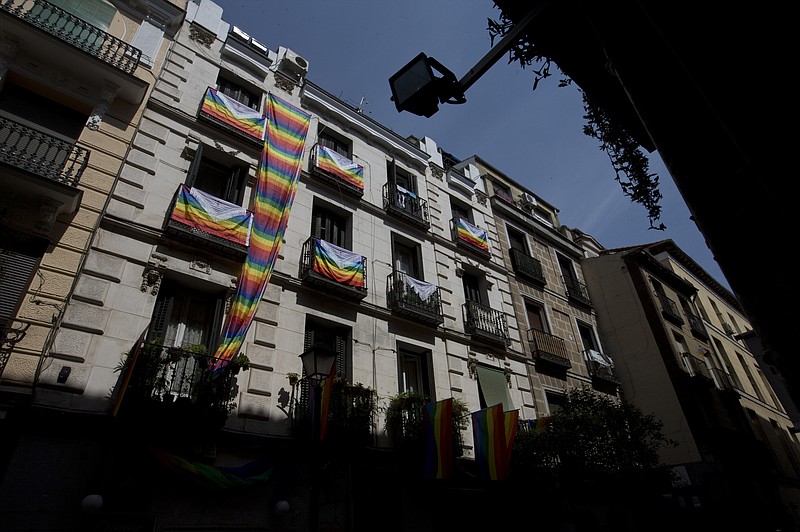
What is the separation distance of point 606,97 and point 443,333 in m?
10.2

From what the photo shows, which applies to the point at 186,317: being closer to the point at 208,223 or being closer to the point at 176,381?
the point at 176,381

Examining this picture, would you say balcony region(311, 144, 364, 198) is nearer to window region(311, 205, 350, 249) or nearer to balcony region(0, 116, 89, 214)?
window region(311, 205, 350, 249)

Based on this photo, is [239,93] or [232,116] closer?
[232,116]

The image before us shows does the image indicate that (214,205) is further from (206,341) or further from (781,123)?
(781,123)

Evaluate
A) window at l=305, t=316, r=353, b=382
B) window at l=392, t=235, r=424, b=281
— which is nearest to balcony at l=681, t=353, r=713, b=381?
window at l=392, t=235, r=424, b=281

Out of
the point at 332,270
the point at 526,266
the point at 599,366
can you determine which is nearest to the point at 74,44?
the point at 332,270

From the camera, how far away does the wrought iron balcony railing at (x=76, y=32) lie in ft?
31.3

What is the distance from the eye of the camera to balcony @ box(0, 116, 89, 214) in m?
7.98

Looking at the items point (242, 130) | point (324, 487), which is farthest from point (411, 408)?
point (242, 130)

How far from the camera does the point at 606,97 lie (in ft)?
13.8

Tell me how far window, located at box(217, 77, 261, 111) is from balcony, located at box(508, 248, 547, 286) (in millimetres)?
11194

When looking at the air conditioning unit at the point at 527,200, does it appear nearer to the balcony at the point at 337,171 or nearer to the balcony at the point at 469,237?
the balcony at the point at 469,237

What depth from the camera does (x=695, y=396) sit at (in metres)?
18.4

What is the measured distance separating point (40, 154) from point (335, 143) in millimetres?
8699
